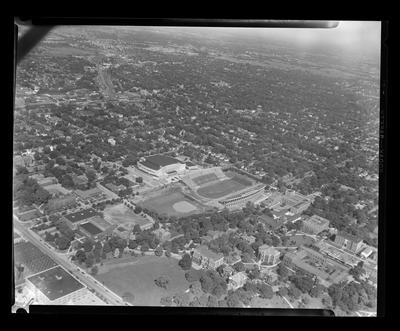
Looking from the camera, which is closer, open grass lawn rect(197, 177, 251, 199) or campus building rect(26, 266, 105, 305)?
campus building rect(26, 266, 105, 305)

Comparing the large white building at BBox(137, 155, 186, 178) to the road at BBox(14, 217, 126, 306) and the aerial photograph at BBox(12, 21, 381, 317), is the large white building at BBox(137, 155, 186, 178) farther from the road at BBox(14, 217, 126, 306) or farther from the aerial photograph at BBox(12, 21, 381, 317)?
the road at BBox(14, 217, 126, 306)

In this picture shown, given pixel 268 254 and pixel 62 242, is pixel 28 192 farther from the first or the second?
pixel 268 254

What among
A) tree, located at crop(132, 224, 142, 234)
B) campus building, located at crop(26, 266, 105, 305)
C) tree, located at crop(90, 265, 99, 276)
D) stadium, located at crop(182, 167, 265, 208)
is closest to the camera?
campus building, located at crop(26, 266, 105, 305)

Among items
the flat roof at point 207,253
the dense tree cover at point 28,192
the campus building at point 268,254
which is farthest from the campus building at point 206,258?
the dense tree cover at point 28,192

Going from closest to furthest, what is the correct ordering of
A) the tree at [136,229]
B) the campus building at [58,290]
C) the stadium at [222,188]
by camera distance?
the campus building at [58,290], the tree at [136,229], the stadium at [222,188]

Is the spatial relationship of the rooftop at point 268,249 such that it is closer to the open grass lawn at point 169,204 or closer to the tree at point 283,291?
the tree at point 283,291

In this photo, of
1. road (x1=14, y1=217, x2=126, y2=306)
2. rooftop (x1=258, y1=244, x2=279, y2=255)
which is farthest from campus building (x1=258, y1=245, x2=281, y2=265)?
road (x1=14, y1=217, x2=126, y2=306)
